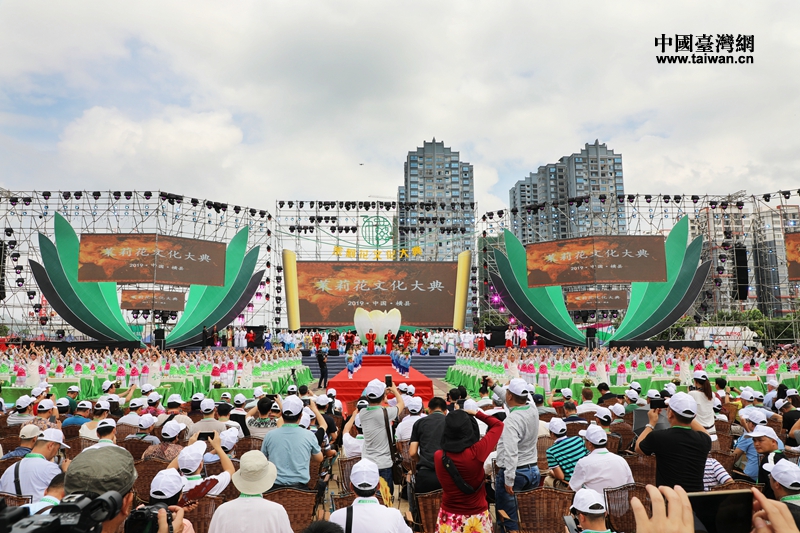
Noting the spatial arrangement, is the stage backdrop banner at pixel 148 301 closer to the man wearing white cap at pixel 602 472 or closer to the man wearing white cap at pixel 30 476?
the man wearing white cap at pixel 30 476

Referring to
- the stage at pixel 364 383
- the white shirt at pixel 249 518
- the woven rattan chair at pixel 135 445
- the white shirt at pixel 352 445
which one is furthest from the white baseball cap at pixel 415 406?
the stage at pixel 364 383

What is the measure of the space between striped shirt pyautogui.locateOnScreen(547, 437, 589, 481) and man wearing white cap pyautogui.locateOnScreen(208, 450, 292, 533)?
2.44m

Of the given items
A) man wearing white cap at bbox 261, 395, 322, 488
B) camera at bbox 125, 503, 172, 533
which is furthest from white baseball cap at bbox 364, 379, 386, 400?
camera at bbox 125, 503, 172, 533

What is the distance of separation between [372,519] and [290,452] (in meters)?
1.44

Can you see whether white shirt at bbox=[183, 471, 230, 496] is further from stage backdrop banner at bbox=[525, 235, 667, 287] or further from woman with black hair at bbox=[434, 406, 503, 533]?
stage backdrop banner at bbox=[525, 235, 667, 287]

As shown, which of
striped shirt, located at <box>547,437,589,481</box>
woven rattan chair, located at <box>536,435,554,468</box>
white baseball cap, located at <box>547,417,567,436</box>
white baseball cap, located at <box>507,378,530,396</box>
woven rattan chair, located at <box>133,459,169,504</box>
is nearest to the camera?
white baseball cap, located at <box>507,378,530,396</box>

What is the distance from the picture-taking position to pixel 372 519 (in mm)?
2678

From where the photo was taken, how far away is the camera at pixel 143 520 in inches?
75.2

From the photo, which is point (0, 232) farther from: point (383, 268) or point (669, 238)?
point (669, 238)

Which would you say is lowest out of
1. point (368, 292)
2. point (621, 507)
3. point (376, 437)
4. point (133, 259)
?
point (621, 507)

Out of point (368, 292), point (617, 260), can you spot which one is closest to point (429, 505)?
point (617, 260)

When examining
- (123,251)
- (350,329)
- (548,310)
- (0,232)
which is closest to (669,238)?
(548,310)

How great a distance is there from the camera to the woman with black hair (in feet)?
10.5

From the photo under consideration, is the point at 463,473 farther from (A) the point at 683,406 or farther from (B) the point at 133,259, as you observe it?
(B) the point at 133,259
